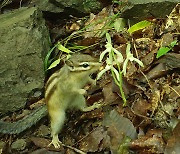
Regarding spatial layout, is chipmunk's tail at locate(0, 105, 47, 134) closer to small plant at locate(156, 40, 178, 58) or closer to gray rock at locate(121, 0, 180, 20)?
small plant at locate(156, 40, 178, 58)

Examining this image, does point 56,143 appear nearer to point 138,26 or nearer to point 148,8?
point 138,26

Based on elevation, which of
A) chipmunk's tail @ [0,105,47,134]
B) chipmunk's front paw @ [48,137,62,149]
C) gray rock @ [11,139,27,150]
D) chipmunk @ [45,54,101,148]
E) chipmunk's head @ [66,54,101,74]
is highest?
chipmunk's head @ [66,54,101,74]

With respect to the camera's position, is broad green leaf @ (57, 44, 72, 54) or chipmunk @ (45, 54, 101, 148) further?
broad green leaf @ (57, 44, 72, 54)

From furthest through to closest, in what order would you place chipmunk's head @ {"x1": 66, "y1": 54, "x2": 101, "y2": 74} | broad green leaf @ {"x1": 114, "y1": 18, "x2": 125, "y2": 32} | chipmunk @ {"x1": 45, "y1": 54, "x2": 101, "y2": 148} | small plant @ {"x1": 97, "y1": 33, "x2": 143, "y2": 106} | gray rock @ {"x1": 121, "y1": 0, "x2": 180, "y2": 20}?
1. broad green leaf @ {"x1": 114, "y1": 18, "x2": 125, "y2": 32}
2. gray rock @ {"x1": 121, "y1": 0, "x2": 180, "y2": 20}
3. chipmunk @ {"x1": 45, "y1": 54, "x2": 101, "y2": 148}
4. chipmunk's head @ {"x1": 66, "y1": 54, "x2": 101, "y2": 74}
5. small plant @ {"x1": 97, "y1": 33, "x2": 143, "y2": 106}

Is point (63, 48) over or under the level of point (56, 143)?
over

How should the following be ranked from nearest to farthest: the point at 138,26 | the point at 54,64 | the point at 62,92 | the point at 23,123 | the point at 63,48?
the point at 62,92, the point at 23,123, the point at 54,64, the point at 138,26, the point at 63,48

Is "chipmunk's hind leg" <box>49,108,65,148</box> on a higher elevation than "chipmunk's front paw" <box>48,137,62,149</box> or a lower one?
higher

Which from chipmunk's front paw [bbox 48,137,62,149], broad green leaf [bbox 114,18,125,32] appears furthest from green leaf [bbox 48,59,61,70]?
chipmunk's front paw [bbox 48,137,62,149]

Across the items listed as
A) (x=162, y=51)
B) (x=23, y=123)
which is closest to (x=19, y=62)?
(x=23, y=123)

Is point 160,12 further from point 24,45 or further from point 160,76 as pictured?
point 24,45
